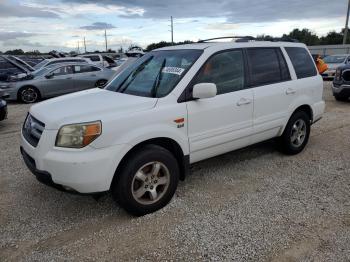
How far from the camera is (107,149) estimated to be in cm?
334

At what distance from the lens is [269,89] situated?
4797mm

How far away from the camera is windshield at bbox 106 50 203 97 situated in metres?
3.97

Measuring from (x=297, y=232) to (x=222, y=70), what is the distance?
2056 mm

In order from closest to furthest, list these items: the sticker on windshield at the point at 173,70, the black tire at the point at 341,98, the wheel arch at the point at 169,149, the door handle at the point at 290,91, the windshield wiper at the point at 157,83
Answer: the wheel arch at the point at 169,149 → the windshield wiper at the point at 157,83 → the sticker on windshield at the point at 173,70 → the door handle at the point at 290,91 → the black tire at the point at 341,98

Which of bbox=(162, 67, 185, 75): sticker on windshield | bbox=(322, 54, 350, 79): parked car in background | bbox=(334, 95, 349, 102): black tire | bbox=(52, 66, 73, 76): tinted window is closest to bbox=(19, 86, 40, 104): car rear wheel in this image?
bbox=(52, 66, 73, 76): tinted window

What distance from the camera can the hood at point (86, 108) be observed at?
3393 mm

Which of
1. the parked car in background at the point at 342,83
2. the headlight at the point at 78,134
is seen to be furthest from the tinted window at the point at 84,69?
the headlight at the point at 78,134

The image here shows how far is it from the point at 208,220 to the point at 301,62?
3.15m

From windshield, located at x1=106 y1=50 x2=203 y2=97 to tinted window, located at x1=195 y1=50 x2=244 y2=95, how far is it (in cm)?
19

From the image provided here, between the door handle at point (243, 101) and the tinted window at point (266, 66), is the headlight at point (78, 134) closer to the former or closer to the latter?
the door handle at point (243, 101)

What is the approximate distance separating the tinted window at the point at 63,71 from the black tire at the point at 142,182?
34.8ft

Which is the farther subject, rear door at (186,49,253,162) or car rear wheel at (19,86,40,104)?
car rear wheel at (19,86,40,104)

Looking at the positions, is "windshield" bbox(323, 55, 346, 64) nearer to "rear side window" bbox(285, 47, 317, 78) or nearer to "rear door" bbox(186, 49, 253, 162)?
"rear side window" bbox(285, 47, 317, 78)

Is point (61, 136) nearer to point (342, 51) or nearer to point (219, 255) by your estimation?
point (219, 255)
